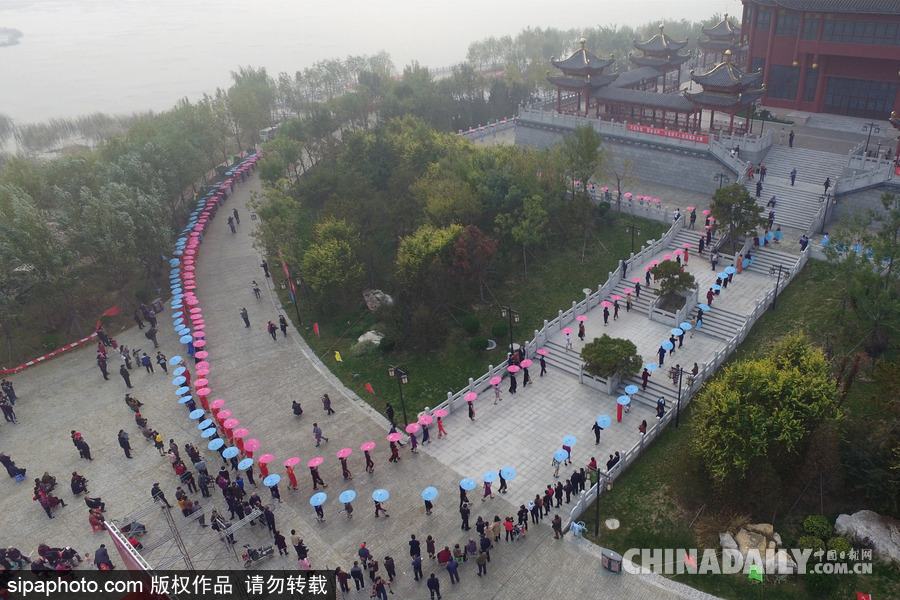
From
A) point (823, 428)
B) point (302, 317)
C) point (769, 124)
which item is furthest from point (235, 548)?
point (769, 124)

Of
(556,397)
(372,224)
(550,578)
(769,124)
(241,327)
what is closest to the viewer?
(550,578)

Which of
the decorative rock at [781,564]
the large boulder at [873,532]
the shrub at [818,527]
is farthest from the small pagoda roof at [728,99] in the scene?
the decorative rock at [781,564]

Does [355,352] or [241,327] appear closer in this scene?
[355,352]

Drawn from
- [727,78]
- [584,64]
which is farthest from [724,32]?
[727,78]

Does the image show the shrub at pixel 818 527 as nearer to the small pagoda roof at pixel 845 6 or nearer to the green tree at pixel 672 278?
the green tree at pixel 672 278

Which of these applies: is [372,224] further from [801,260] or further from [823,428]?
[823,428]

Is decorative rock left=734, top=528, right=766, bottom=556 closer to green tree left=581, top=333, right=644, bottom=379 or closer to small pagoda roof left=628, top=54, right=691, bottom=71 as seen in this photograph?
green tree left=581, top=333, right=644, bottom=379

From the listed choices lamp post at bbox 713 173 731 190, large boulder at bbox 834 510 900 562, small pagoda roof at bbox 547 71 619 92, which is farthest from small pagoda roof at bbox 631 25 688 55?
large boulder at bbox 834 510 900 562

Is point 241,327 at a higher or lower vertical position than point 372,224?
lower
